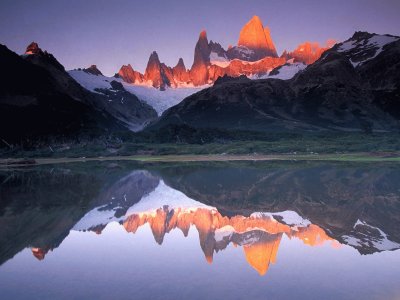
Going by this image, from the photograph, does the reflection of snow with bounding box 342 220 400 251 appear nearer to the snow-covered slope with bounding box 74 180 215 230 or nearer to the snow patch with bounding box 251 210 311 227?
the snow patch with bounding box 251 210 311 227

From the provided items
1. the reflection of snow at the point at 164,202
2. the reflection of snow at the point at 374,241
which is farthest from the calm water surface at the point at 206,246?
the reflection of snow at the point at 164,202

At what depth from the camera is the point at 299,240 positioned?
Result: 20938 millimetres

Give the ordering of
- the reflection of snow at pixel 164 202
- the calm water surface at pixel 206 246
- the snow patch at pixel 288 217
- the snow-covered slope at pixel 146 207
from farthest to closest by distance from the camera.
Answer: the reflection of snow at pixel 164 202
the snow-covered slope at pixel 146 207
the snow patch at pixel 288 217
the calm water surface at pixel 206 246

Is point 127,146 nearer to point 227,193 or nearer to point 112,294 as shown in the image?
point 227,193

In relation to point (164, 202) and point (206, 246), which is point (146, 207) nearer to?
point (164, 202)

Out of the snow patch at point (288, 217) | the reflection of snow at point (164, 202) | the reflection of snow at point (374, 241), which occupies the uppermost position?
the reflection of snow at point (374, 241)

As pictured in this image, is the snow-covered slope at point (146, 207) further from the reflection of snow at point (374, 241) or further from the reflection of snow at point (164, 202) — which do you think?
the reflection of snow at point (374, 241)

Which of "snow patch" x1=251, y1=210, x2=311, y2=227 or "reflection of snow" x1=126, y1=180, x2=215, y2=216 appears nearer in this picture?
"snow patch" x1=251, y1=210, x2=311, y2=227

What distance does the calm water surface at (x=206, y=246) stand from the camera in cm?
1444

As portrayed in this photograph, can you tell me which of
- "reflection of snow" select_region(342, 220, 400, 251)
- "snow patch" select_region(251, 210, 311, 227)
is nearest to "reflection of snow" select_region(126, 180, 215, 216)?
"snow patch" select_region(251, 210, 311, 227)

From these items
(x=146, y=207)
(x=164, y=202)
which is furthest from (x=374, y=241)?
(x=164, y=202)

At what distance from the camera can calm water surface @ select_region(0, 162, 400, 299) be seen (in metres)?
14.4

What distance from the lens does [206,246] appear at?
20344 mm

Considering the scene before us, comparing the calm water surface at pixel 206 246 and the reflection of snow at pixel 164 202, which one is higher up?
the calm water surface at pixel 206 246
